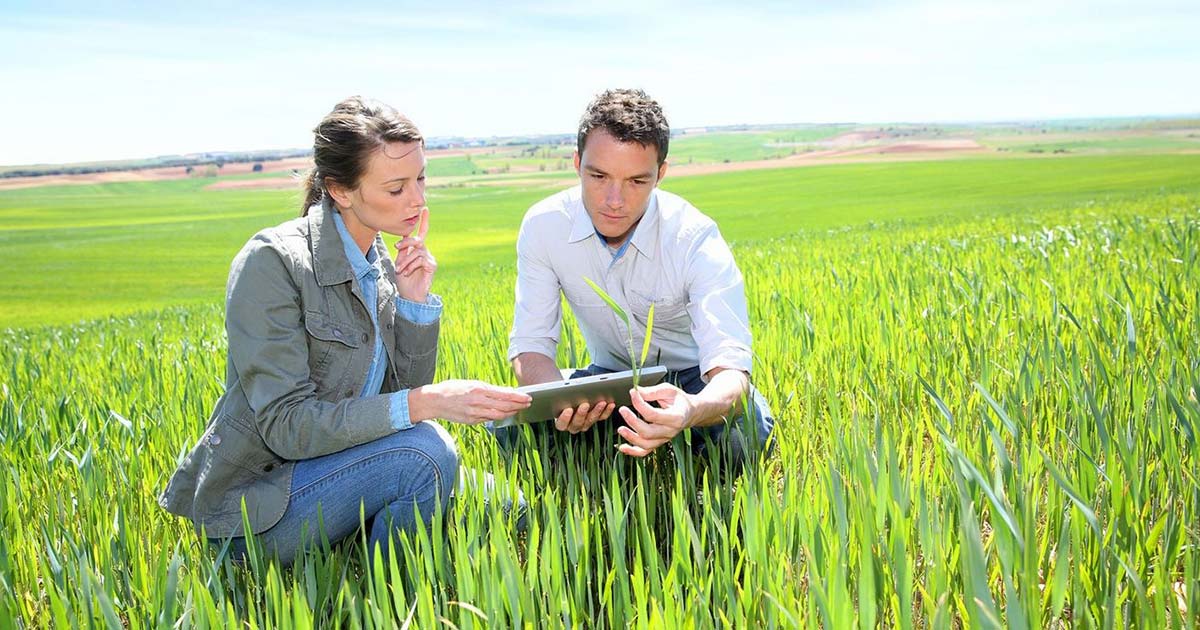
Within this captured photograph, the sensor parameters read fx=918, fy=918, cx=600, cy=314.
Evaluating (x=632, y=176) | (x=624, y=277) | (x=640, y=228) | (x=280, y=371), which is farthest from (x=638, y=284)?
(x=280, y=371)

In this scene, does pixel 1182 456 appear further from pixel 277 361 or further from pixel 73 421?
pixel 73 421

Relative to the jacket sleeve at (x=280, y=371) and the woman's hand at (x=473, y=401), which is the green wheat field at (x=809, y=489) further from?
the jacket sleeve at (x=280, y=371)

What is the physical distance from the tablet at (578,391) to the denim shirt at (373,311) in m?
0.30

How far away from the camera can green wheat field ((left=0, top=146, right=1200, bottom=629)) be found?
151 cm

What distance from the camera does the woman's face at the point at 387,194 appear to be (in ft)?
7.75

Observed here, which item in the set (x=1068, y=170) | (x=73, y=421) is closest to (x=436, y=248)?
(x=73, y=421)

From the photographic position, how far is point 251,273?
219cm

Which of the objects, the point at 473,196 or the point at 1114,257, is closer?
the point at 1114,257

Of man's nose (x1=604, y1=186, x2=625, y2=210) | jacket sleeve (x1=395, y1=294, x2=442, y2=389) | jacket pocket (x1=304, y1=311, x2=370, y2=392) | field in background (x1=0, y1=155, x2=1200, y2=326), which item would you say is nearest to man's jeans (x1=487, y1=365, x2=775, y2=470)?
jacket sleeve (x1=395, y1=294, x2=442, y2=389)

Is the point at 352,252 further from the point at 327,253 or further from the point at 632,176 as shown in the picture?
the point at 632,176

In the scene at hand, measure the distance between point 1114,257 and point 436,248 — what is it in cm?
1995

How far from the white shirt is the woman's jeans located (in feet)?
2.88

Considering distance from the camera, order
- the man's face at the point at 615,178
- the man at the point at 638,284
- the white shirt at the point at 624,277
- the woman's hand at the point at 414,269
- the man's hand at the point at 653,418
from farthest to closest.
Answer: the white shirt at the point at 624,277
the man's face at the point at 615,178
the woman's hand at the point at 414,269
the man at the point at 638,284
the man's hand at the point at 653,418

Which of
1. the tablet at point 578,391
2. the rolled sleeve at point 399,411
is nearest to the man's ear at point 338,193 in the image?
the rolled sleeve at point 399,411
